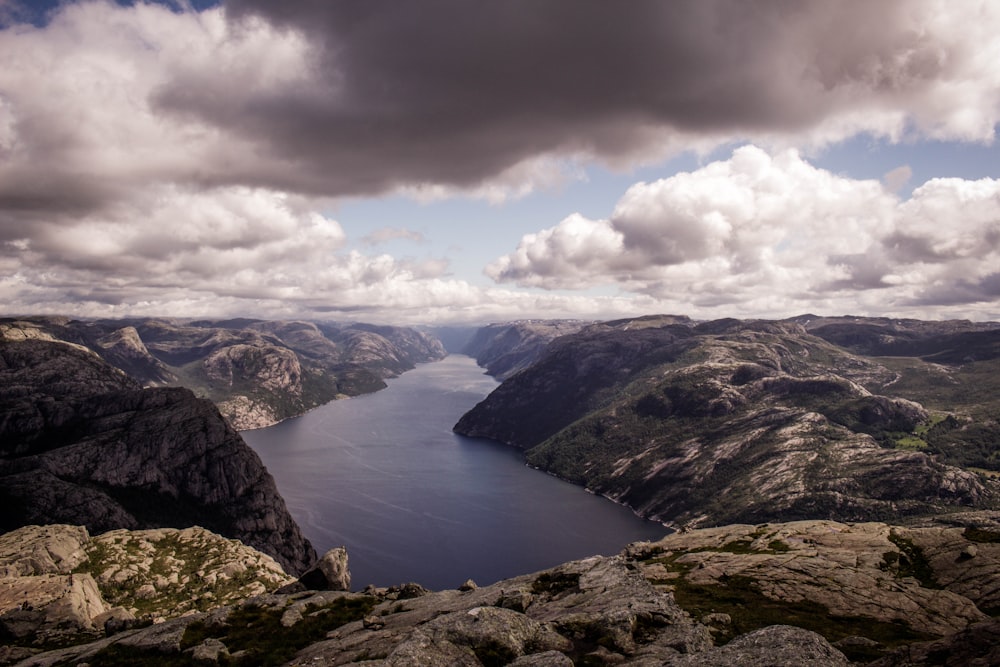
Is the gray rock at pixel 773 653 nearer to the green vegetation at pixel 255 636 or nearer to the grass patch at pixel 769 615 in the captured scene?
the grass patch at pixel 769 615

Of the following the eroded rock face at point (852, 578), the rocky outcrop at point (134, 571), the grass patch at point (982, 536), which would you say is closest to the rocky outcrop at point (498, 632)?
the eroded rock face at point (852, 578)

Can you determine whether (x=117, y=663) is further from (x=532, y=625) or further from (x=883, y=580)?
(x=883, y=580)

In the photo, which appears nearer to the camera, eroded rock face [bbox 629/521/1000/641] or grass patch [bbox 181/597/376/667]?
grass patch [bbox 181/597/376/667]

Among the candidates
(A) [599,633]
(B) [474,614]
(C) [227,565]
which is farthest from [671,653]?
(C) [227,565]

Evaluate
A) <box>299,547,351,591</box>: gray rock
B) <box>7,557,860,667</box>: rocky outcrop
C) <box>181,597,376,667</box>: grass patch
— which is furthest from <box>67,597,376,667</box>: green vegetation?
<box>299,547,351,591</box>: gray rock

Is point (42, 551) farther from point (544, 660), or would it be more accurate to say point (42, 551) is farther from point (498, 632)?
point (544, 660)

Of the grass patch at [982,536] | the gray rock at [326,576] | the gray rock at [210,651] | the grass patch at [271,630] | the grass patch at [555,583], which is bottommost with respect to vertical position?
the gray rock at [326,576]

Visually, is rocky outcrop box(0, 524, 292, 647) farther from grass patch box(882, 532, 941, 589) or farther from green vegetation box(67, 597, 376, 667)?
grass patch box(882, 532, 941, 589)

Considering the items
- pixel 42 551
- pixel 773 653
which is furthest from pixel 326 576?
pixel 42 551

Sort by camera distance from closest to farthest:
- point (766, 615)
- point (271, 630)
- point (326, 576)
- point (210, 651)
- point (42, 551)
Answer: point (210, 651) → point (271, 630) → point (766, 615) → point (326, 576) → point (42, 551)
